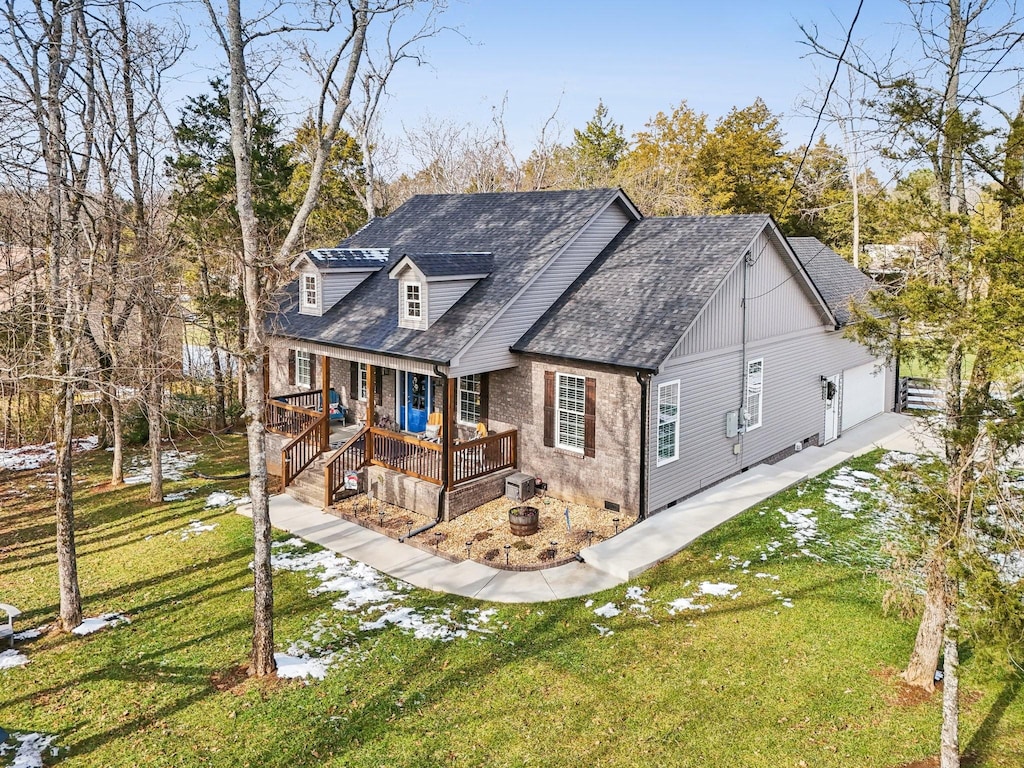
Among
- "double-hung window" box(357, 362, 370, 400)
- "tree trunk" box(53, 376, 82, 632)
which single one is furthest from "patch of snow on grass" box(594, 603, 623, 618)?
"double-hung window" box(357, 362, 370, 400)

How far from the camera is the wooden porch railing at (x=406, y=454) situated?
1417cm

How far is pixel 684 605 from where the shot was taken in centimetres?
1029

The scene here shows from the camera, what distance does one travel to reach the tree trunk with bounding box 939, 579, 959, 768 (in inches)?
255

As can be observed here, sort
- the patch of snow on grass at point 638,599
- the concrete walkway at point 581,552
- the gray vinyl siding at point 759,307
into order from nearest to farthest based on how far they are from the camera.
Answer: the patch of snow on grass at point 638,599
the concrete walkway at point 581,552
the gray vinyl siding at point 759,307

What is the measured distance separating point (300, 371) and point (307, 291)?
364 cm

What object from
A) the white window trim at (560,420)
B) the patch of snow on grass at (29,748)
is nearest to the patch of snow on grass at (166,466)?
the white window trim at (560,420)

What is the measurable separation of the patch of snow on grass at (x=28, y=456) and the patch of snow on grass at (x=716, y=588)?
51.8 feet

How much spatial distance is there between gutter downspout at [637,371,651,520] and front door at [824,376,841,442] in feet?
27.7

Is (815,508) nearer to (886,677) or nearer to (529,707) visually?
(886,677)

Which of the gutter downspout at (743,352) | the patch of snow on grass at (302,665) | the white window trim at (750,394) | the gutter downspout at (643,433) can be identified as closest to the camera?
the patch of snow on grass at (302,665)

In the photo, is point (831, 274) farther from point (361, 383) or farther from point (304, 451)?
point (304, 451)

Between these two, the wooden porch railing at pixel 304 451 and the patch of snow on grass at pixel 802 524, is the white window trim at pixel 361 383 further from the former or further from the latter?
the patch of snow on grass at pixel 802 524

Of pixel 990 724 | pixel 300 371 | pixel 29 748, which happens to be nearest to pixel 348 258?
pixel 300 371

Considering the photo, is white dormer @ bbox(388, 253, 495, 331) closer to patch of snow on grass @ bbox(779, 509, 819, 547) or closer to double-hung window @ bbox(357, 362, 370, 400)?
Answer: double-hung window @ bbox(357, 362, 370, 400)
